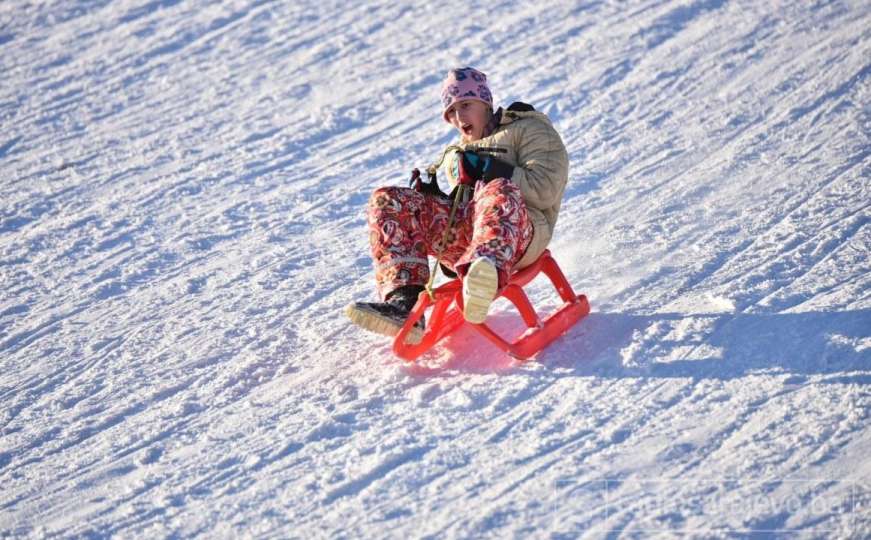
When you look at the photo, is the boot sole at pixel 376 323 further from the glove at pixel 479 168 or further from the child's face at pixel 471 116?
the child's face at pixel 471 116

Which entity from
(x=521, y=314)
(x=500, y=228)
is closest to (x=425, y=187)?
(x=500, y=228)

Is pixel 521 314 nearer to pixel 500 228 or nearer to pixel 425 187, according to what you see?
pixel 500 228

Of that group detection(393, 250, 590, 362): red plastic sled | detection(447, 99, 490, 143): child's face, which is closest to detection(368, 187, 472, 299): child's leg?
detection(393, 250, 590, 362): red plastic sled

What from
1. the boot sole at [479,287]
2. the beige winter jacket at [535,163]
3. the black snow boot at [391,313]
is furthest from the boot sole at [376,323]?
the beige winter jacket at [535,163]

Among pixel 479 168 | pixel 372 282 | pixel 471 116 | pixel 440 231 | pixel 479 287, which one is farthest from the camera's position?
pixel 372 282

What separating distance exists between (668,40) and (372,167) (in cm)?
246

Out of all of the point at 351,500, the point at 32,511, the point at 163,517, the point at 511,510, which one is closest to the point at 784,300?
the point at 511,510

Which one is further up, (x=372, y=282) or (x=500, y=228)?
(x=500, y=228)

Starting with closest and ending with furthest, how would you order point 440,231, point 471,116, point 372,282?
point 440,231, point 471,116, point 372,282

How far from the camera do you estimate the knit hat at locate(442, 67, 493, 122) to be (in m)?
3.89

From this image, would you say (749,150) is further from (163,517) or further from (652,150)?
(163,517)

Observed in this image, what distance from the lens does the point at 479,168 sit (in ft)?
12.2

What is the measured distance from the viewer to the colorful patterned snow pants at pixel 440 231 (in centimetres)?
351

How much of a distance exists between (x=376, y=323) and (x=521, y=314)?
581mm
